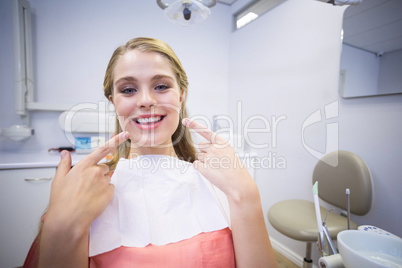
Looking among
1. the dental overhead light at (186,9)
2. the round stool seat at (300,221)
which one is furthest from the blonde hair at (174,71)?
the round stool seat at (300,221)

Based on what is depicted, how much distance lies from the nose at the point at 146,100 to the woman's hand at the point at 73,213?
18 cm

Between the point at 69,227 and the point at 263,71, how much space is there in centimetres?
193

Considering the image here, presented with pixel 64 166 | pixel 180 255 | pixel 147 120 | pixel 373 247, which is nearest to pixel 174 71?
pixel 147 120

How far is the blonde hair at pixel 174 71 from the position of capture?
0.69 meters

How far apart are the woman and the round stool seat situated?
0.59m

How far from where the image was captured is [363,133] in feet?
3.93

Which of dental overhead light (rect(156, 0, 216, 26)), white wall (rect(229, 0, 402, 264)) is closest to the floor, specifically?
white wall (rect(229, 0, 402, 264))

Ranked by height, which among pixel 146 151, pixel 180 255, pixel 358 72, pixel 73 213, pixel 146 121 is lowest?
pixel 180 255

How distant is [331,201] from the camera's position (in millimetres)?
→ 1252

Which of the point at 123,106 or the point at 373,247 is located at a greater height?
the point at 123,106

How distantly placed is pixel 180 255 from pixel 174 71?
1.97 ft

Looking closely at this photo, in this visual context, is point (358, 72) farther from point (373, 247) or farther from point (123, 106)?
point (123, 106)

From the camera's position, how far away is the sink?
1.36 ft

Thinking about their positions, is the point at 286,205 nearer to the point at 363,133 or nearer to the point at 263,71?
the point at 363,133
